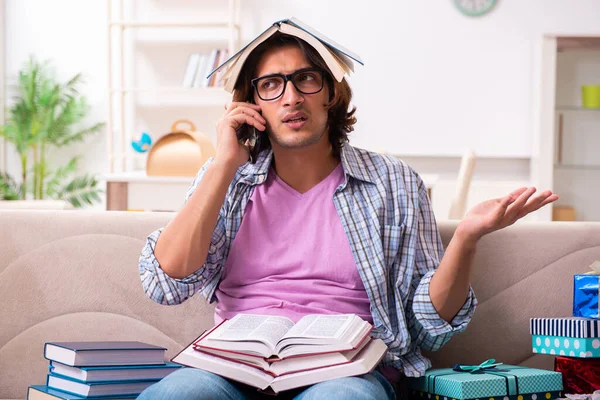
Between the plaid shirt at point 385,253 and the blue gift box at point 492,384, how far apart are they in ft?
0.21

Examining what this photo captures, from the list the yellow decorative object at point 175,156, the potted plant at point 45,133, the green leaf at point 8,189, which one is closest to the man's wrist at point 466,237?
the yellow decorative object at point 175,156

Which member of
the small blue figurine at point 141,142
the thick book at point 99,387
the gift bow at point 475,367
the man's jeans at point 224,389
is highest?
the small blue figurine at point 141,142

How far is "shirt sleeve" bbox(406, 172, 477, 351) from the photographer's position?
1.55m

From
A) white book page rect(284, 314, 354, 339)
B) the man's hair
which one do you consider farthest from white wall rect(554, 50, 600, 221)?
white book page rect(284, 314, 354, 339)

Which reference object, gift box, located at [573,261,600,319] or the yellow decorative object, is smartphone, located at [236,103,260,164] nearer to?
gift box, located at [573,261,600,319]

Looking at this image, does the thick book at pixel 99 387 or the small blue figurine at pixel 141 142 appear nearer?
the thick book at pixel 99 387

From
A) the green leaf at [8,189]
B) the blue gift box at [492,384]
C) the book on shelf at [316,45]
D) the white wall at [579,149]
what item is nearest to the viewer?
the blue gift box at [492,384]

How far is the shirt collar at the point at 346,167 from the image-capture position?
5.57ft

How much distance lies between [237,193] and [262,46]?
33 cm

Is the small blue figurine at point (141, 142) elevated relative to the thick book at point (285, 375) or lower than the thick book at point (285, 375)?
elevated

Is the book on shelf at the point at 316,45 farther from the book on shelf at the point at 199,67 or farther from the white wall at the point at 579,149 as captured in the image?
the white wall at the point at 579,149

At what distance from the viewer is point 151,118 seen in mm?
→ 6316

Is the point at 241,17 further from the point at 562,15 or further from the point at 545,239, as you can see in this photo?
the point at 545,239

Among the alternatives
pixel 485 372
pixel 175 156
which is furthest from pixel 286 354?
pixel 175 156
